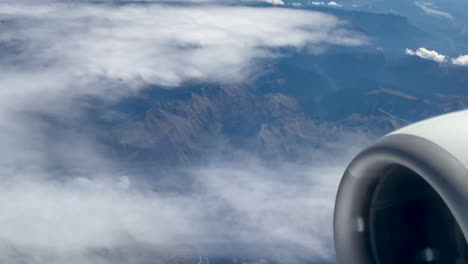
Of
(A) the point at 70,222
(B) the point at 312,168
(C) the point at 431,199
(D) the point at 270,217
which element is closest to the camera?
(C) the point at 431,199

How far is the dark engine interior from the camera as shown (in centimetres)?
533

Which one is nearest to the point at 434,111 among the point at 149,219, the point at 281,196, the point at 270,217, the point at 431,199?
the point at 281,196

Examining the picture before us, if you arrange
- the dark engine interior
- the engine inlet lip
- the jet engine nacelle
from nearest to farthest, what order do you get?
the engine inlet lip
the jet engine nacelle
the dark engine interior

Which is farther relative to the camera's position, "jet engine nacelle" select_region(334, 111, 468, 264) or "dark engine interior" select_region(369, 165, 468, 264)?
"dark engine interior" select_region(369, 165, 468, 264)

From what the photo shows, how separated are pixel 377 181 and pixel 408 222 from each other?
0.58 m

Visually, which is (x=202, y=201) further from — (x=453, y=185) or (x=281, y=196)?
(x=453, y=185)

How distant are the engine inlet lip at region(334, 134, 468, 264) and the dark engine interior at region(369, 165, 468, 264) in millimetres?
100

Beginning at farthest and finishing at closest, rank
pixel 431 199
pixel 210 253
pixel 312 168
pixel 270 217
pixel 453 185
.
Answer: pixel 312 168 → pixel 270 217 → pixel 210 253 → pixel 431 199 → pixel 453 185

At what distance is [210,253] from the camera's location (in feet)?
401

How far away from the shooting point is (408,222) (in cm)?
551

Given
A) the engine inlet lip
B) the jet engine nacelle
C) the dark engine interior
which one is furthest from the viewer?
the dark engine interior

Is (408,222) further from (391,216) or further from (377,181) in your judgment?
(377,181)

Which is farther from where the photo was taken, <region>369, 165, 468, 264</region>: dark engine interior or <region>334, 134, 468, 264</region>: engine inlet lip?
<region>369, 165, 468, 264</region>: dark engine interior

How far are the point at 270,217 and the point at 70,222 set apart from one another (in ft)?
177
